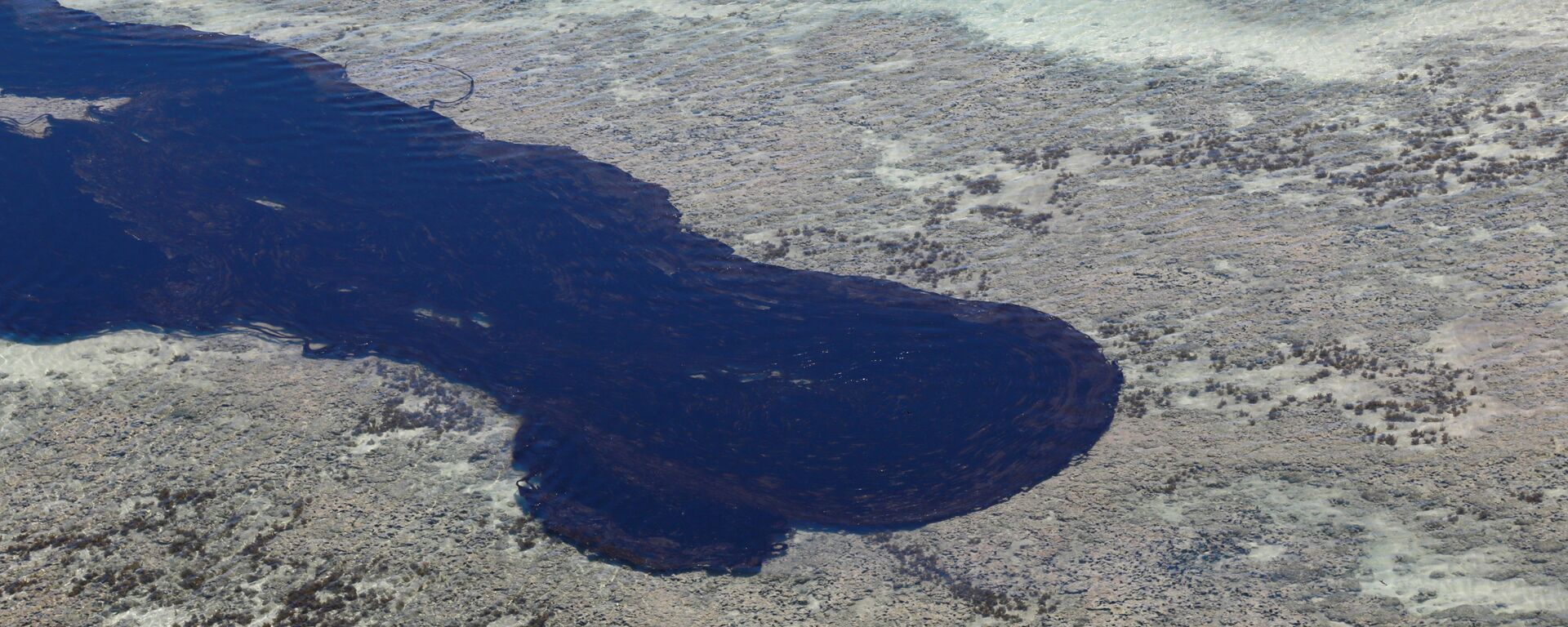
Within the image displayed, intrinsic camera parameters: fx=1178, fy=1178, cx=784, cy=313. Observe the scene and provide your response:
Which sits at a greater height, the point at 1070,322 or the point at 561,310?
the point at 1070,322

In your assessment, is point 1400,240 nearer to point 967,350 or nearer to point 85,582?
point 967,350

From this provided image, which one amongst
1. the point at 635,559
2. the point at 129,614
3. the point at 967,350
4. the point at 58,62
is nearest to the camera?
the point at 129,614

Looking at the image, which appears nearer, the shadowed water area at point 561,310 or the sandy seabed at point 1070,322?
the sandy seabed at point 1070,322

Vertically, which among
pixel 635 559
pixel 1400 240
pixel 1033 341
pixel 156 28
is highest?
pixel 156 28

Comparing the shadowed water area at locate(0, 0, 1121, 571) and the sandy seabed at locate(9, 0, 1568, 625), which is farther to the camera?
the shadowed water area at locate(0, 0, 1121, 571)

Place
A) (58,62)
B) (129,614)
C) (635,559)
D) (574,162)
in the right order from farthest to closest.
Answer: (58,62)
(574,162)
(635,559)
(129,614)

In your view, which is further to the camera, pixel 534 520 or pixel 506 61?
pixel 506 61

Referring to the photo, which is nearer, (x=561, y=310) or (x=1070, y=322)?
(x=1070, y=322)

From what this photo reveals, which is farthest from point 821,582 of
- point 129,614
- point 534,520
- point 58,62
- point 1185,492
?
point 58,62
